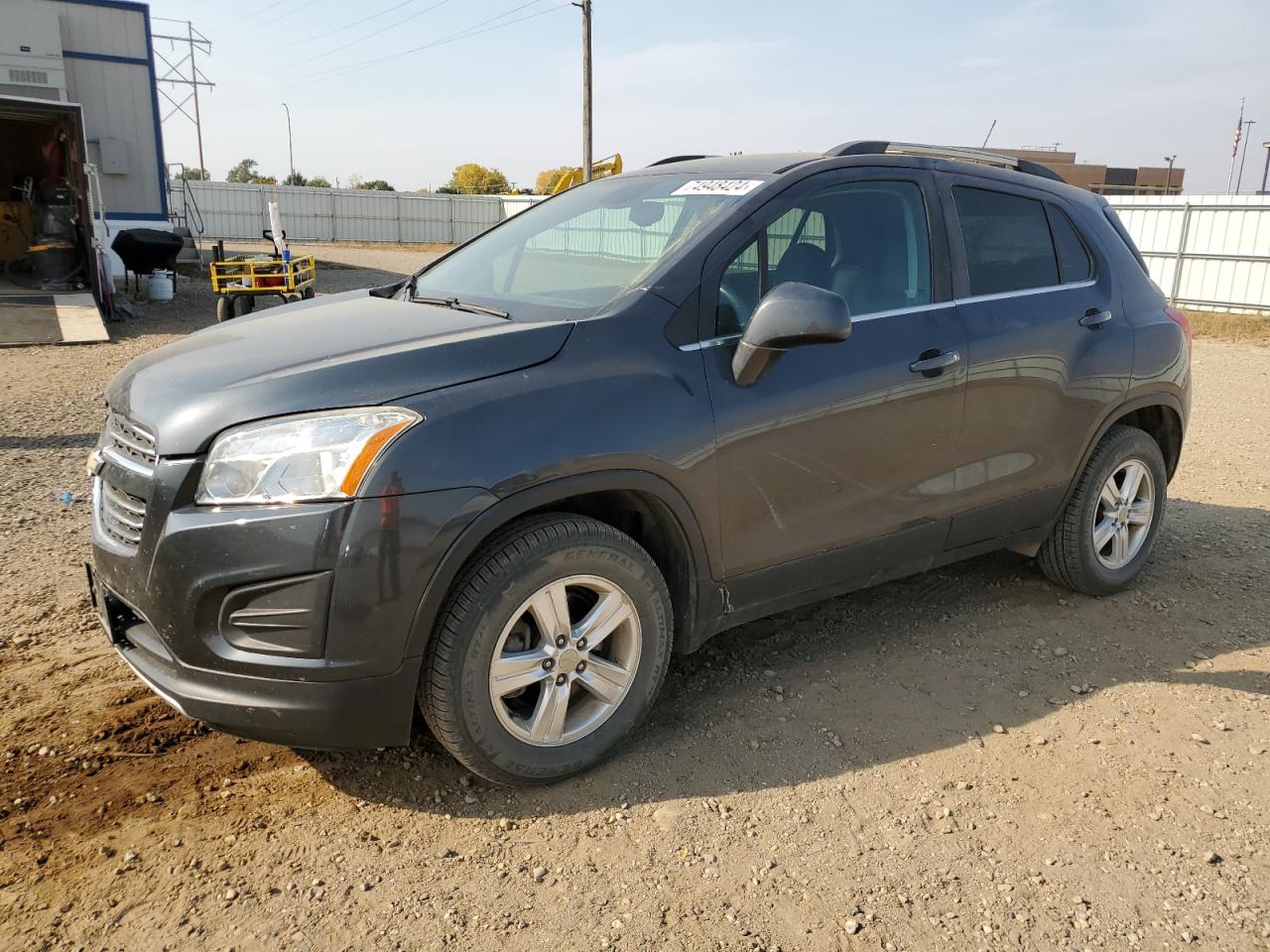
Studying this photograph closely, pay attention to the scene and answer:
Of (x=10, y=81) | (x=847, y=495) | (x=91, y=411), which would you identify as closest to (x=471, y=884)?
(x=847, y=495)

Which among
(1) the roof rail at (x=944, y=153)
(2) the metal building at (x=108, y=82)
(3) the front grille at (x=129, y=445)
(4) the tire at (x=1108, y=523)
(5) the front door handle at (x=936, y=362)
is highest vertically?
(2) the metal building at (x=108, y=82)

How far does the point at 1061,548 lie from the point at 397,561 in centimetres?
317

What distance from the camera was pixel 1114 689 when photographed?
3697mm

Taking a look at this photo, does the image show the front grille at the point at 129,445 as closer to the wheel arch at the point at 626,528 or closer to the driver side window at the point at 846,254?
the wheel arch at the point at 626,528

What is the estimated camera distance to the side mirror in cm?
293

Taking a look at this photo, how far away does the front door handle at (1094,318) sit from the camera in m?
4.12

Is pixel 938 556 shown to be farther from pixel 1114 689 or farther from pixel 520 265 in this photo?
pixel 520 265

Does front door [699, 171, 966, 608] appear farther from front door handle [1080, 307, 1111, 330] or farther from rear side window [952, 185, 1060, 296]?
front door handle [1080, 307, 1111, 330]

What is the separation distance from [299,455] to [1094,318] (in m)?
3.36

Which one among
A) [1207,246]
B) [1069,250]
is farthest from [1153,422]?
[1207,246]

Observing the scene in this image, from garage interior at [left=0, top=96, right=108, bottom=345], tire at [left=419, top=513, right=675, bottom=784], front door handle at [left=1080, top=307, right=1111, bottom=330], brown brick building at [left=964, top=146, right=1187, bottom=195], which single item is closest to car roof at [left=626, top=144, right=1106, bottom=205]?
front door handle at [left=1080, top=307, right=1111, bottom=330]

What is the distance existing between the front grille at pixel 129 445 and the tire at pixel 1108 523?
366 cm

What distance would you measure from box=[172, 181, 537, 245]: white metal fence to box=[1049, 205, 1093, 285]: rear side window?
3700cm

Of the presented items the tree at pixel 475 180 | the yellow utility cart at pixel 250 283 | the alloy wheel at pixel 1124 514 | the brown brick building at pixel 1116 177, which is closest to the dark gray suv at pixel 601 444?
the alloy wheel at pixel 1124 514
